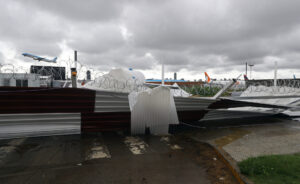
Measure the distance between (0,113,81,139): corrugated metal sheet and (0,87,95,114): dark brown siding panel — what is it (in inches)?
8.7

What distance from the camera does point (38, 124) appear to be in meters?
7.11

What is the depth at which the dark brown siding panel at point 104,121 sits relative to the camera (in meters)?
7.56

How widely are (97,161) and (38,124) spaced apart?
11.7 feet

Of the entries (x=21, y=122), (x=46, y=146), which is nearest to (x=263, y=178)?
(x=46, y=146)

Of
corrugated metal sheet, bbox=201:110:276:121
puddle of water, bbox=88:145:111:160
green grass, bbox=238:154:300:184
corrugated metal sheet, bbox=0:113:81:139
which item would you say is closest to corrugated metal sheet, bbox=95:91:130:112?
corrugated metal sheet, bbox=0:113:81:139

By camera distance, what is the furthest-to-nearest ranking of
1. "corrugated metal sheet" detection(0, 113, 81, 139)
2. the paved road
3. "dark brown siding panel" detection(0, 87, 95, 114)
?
"corrugated metal sheet" detection(0, 113, 81, 139), "dark brown siding panel" detection(0, 87, 95, 114), the paved road

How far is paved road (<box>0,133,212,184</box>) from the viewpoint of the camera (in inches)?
165

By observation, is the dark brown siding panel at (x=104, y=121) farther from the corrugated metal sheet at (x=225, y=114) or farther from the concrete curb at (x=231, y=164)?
the corrugated metal sheet at (x=225, y=114)

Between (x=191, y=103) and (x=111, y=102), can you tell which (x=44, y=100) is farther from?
(x=191, y=103)

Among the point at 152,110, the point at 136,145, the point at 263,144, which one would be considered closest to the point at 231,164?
the point at 263,144

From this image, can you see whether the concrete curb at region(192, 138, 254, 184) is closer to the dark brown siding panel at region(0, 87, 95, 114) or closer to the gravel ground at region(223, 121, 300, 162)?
the gravel ground at region(223, 121, 300, 162)

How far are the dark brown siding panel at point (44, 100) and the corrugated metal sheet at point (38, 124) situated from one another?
0.72 feet

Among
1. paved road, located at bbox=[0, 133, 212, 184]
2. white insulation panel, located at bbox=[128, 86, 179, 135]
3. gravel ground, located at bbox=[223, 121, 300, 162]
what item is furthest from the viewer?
white insulation panel, located at bbox=[128, 86, 179, 135]

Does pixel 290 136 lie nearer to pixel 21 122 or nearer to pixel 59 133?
pixel 59 133
